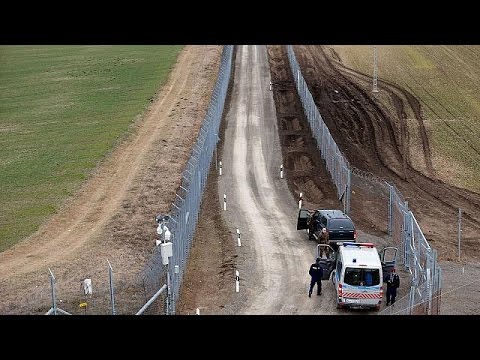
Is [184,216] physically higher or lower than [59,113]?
lower

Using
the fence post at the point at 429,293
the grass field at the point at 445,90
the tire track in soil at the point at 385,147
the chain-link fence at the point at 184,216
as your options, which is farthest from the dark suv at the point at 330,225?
the grass field at the point at 445,90

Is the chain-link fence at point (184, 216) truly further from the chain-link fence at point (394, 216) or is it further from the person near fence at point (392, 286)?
the person near fence at point (392, 286)

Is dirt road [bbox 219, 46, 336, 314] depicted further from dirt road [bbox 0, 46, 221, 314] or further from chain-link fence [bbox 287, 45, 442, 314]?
dirt road [bbox 0, 46, 221, 314]

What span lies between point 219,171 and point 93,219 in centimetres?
1308

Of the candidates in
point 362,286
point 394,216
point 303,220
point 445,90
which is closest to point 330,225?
point 303,220

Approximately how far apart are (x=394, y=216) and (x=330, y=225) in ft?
15.5

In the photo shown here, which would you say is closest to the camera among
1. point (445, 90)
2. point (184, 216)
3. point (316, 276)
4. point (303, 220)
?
point (316, 276)

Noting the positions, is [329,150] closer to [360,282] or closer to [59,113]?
[360,282]

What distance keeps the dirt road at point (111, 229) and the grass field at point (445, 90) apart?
684 inches

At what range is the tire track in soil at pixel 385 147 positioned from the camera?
147 feet

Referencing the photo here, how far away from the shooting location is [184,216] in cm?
3728

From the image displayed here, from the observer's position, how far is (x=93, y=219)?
1678 inches

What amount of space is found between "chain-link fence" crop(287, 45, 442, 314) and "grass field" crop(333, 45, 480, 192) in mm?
6415
